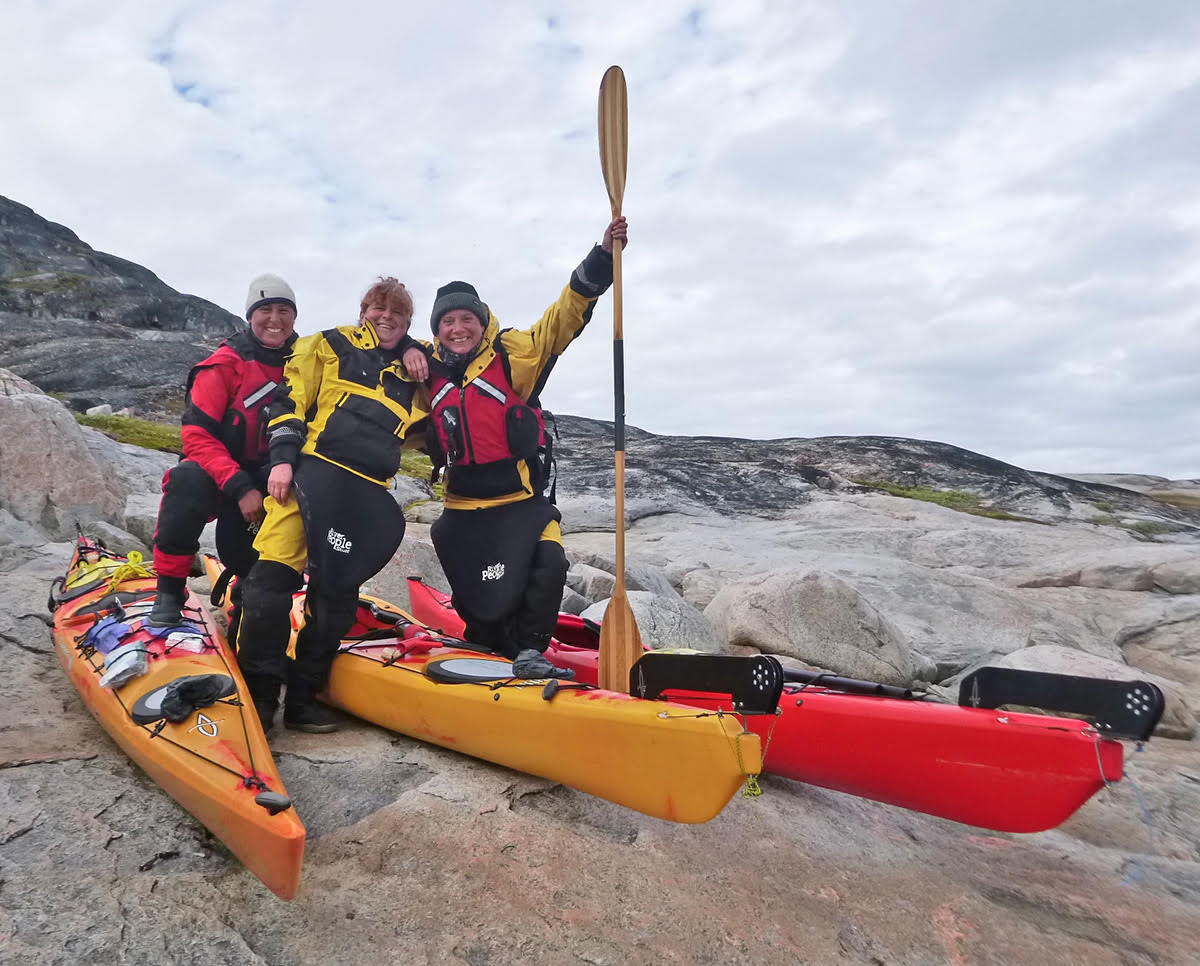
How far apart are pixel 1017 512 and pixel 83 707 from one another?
26195 mm

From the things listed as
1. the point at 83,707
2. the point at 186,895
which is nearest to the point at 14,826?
the point at 186,895

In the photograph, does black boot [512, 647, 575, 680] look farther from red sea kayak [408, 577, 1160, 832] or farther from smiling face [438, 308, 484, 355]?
smiling face [438, 308, 484, 355]

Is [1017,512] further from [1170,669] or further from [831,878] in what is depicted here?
[831,878]

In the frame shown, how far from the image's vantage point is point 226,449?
422 centimetres

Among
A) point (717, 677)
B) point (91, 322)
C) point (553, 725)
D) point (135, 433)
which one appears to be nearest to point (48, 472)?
point (553, 725)

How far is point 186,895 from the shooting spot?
7.80 feet

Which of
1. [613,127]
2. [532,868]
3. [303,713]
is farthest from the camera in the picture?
[613,127]

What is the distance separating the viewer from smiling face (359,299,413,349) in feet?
14.0

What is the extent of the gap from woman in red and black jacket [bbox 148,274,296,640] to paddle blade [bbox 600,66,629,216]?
2.18 meters

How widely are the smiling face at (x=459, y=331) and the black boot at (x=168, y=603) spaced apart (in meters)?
2.06

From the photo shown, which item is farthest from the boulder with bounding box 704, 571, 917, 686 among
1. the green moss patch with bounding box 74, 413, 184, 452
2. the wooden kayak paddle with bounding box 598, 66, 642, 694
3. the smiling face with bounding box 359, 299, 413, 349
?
the green moss patch with bounding box 74, 413, 184, 452

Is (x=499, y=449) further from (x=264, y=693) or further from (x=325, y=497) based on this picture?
(x=264, y=693)

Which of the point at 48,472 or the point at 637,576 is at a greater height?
the point at 48,472

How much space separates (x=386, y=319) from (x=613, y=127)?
2062 mm
